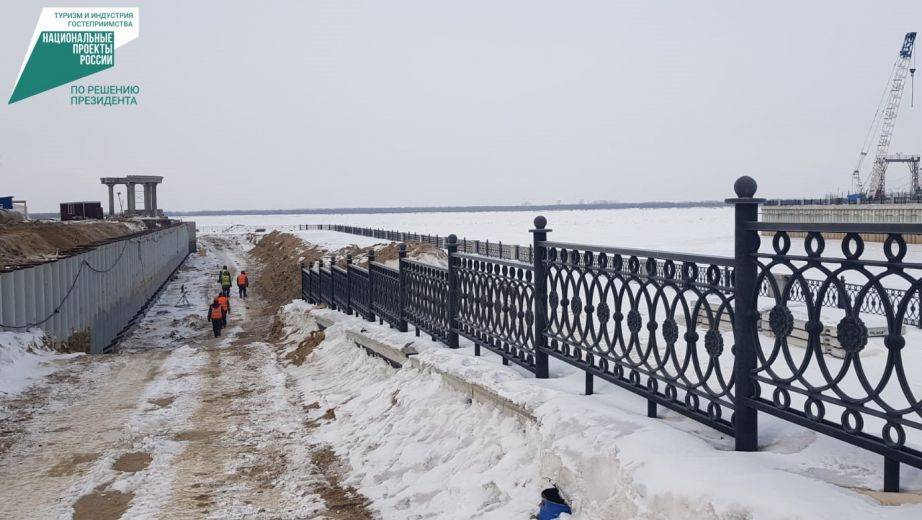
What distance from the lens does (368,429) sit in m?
6.98

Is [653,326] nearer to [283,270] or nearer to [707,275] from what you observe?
[707,275]

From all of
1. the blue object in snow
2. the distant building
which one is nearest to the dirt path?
the blue object in snow

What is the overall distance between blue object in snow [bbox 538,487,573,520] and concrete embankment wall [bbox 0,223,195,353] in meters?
10.7

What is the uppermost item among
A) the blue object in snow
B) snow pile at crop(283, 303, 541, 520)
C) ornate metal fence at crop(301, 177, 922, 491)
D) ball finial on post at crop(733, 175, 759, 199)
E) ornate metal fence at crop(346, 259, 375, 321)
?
ball finial on post at crop(733, 175, 759, 199)

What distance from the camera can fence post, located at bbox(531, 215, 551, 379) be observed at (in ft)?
19.8

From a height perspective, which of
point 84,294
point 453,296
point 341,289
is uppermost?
point 453,296

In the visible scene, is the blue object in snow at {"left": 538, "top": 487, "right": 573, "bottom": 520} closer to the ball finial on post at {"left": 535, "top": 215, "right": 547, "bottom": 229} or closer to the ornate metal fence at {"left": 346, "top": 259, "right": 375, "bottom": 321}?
the ball finial on post at {"left": 535, "top": 215, "right": 547, "bottom": 229}

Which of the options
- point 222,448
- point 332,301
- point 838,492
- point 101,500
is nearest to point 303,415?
point 222,448

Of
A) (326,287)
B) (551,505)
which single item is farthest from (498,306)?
(326,287)

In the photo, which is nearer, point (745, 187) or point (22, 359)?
point (745, 187)

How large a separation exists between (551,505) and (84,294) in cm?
1565

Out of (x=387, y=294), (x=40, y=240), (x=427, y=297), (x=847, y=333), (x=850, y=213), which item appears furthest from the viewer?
(x=850, y=213)

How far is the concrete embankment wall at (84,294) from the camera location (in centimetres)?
1231

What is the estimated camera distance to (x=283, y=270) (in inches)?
1396
